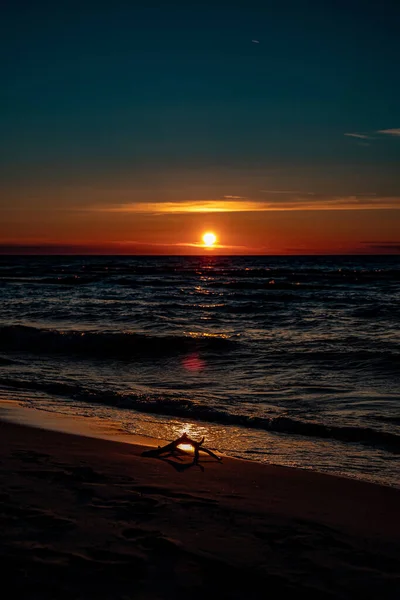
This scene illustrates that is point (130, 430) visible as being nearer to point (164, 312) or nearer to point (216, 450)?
point (216, 450)

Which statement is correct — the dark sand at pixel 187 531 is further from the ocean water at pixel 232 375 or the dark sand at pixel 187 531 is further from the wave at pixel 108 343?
the wave at pixel 108 343

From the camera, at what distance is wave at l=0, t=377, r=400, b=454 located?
24.6ft

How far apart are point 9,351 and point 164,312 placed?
9.15m

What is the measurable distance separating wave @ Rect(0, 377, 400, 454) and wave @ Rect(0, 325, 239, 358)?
4551 millimetres

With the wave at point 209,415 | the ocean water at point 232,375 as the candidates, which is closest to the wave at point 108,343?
the ocean water at point 232,375

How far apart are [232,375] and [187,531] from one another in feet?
26.3


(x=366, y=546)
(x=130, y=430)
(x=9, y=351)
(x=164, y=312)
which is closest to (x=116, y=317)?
(x=164, y=312)

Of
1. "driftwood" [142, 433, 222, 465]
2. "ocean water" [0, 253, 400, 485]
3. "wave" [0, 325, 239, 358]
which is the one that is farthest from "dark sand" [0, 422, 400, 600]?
"wave" [0, 325, 239, 358]

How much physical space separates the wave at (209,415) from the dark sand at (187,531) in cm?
191

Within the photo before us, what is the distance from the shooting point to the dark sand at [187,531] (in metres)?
3.42

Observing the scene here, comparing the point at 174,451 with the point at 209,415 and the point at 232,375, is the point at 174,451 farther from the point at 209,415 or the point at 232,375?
the point at 232,375

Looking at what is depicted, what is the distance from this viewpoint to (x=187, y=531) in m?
4.13

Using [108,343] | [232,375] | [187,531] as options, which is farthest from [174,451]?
[108,343]

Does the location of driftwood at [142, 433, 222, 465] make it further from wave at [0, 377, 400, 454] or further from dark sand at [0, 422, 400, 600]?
wave at [0, 377, 400, 454]
